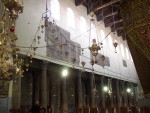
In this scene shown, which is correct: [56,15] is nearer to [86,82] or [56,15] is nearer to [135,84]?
Answer: [86,82]

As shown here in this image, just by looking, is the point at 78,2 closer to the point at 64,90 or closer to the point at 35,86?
the point at 64,90

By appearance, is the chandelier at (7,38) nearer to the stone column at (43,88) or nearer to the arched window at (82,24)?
the stone column at (43,88)

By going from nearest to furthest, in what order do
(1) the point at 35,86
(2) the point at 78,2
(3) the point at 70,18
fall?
(1) the point at 35,86
(3) the point at 70,18
(2) the point at 78,2

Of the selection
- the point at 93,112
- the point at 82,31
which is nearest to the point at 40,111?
the point at 93,112

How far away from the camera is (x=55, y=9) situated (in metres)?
13.0

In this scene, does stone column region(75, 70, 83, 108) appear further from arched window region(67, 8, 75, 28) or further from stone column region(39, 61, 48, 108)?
stone column region(39, 61, 48, 108)

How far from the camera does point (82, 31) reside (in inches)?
617

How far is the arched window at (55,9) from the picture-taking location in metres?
12.7

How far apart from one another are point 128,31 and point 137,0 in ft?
2.04

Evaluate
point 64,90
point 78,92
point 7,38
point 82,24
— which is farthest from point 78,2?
point 7,38

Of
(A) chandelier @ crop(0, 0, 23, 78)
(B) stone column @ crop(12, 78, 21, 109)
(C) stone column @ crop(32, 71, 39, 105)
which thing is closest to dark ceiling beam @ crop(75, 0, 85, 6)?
(C) stone column @ crop(32, 71, 39, 105)

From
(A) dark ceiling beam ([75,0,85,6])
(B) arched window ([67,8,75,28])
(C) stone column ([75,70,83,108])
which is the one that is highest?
(A) dark ceiling beam ([75,0,85,6])

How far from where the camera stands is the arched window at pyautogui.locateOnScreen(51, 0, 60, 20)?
12.7 m

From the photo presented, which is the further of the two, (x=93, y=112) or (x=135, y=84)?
(x=135, y=84)
